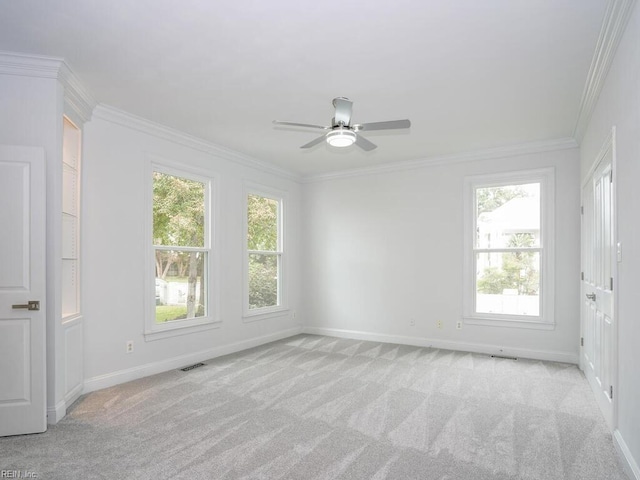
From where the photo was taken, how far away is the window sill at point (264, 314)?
18.9 feet

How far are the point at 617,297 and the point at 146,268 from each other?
14.0ft

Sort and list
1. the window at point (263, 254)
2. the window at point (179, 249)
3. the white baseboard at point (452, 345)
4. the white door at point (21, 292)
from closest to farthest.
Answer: the white door at point (21, 292) < the window at point (179, 249) < the white baseboard at point (452, 345) < the window at point (263, 254)

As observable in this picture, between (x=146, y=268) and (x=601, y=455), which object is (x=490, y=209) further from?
(x=146, y=268)

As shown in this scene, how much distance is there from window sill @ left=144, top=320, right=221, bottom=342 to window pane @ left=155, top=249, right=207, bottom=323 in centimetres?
11

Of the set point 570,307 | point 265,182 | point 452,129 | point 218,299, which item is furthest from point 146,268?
point 570,307

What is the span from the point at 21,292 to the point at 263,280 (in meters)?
3.53

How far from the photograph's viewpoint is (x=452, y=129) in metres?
4.62

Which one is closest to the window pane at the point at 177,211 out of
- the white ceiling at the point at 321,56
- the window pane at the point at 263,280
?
the white ceiling at the point at 321,56

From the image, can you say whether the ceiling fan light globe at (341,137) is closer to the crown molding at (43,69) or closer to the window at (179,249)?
the crown molding at (43,69)

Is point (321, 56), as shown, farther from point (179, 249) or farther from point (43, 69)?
point (179, 249)

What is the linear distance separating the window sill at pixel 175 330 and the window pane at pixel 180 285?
0.11 m

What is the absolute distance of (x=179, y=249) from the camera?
479cm

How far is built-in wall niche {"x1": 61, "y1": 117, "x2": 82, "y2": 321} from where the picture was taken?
3.65m

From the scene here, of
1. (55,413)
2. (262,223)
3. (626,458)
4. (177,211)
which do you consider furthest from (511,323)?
(55,413)
